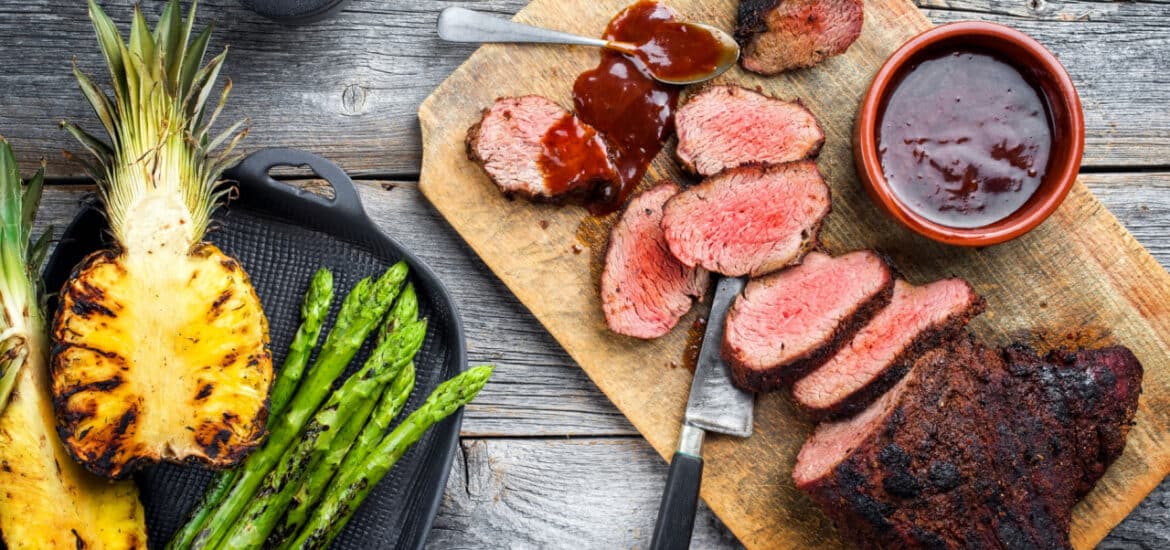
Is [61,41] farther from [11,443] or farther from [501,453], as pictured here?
[501,453]

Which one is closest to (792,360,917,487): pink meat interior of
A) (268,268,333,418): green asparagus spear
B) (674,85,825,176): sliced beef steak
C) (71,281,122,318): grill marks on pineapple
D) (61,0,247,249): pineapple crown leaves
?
(674,85,825,176): sliced beef steak

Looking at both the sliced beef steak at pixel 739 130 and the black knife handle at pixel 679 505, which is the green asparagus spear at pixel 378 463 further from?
the sliced beef steak at pixel 739 130

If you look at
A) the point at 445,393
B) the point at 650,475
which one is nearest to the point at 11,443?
the point at 445,393

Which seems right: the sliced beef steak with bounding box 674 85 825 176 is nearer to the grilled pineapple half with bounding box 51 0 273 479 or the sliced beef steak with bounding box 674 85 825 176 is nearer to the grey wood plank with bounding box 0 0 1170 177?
the grey wood plank with bounding box 0 0 1170 177

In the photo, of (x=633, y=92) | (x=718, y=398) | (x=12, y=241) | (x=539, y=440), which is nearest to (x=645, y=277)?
(x=718, y=398)

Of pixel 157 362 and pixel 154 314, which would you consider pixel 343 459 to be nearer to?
pixel 157 362

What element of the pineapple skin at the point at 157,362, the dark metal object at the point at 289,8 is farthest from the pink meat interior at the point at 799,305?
the dark metal object at the point at 289,8

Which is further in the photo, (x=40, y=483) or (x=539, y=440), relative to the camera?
(x=539, y=440)
